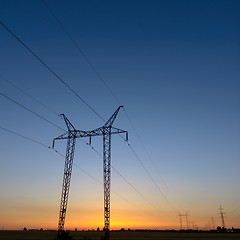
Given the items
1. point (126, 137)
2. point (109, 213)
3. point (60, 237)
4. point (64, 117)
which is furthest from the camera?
point (109, 213)

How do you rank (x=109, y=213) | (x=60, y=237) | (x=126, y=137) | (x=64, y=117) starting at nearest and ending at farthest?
(x=60, y=237)
(x=126, y=137)
(x=64, y=117)
(x=109, y=213)

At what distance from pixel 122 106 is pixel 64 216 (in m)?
26.0

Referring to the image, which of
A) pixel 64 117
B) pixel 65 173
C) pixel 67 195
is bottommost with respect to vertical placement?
pixel 67 195

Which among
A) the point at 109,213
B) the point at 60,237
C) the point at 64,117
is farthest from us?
the point at 109,213

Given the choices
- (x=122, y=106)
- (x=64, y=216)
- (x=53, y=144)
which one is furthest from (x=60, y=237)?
(x=122, y=106)

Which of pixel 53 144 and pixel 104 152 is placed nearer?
pixel 53 144

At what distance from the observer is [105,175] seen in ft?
235

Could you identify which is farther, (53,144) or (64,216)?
(64,216)

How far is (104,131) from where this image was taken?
212 ft

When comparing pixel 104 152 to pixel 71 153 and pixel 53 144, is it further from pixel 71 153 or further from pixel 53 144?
pixel 53 144

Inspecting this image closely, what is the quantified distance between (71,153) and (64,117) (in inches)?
325

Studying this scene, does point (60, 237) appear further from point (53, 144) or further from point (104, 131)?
point (104, 131)

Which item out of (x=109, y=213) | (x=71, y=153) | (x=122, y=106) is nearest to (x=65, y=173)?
(x=71, y=153)

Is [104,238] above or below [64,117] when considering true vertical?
below
